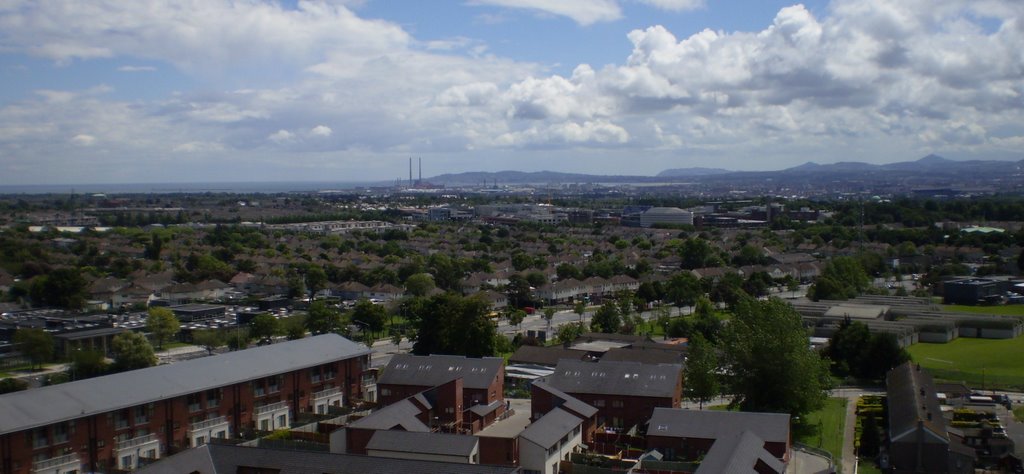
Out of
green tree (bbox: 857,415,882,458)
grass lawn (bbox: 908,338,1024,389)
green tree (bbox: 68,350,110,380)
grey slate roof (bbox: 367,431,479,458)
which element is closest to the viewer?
grey slate roof (bbox: 367,431,479,458)

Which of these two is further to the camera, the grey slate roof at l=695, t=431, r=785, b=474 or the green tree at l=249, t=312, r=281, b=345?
the green tree at l=249, t=312, r=281, b=345

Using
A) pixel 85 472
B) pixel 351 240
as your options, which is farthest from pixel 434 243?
pixel 85 472

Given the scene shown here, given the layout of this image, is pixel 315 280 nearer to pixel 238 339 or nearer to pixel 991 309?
pixel 238 339

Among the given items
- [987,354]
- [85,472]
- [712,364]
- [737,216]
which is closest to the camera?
[85,472]

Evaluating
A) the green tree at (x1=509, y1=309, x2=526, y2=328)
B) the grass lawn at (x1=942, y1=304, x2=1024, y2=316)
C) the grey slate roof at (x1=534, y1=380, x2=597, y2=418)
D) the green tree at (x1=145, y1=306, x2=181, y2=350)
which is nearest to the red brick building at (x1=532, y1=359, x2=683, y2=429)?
the grey slate roof at (x1=534, y1=380, x2=597, y2=418)

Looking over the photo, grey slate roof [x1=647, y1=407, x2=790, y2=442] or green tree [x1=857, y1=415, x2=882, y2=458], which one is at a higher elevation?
grey slate roof [x1=647, y1=407, x2=790, y2=442]

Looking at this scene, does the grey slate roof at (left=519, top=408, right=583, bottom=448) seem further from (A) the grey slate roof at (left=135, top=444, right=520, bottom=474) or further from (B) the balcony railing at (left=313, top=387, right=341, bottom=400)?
(B) the balcony railing at (left=313, top=387, right=341, bottom=400)

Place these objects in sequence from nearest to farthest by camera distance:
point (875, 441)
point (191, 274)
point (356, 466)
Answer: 1. point (356, 466)
2. point (875, 441)
3. point (191, 274)

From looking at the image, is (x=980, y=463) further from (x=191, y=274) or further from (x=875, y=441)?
(x=191, y=274)
